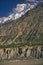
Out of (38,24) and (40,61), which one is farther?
(38,24)

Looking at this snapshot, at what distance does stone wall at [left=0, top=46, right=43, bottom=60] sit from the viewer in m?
127

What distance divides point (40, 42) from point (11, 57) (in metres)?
12.9

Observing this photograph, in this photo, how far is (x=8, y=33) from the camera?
165m

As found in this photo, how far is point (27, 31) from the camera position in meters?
161

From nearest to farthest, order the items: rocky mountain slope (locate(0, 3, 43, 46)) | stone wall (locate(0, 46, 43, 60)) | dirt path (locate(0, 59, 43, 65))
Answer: dirt path (locate(0, 59, 43, 65)) → stone wall (locate(0, 46, 43, 60)) → rocky mountain slope (locate(0, 3, 43, 46))

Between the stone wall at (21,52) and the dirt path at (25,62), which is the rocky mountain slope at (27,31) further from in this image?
the dirt path at (25,62)

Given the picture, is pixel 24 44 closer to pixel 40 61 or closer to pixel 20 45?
pixel 20 45

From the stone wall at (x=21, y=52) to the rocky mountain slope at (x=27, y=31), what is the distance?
6.85m

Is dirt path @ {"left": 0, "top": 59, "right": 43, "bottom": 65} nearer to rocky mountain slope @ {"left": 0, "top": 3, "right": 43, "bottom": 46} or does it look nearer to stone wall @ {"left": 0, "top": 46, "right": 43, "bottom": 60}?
stone wall @ {"left": 0, "top": 46, "right": 43, "bottom": 60}

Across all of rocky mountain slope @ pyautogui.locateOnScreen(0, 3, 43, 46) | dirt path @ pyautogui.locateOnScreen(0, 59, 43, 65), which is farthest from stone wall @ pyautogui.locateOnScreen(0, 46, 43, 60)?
dirt path @ pyautogui.locateOnScreen(0, 59, 43, 65)

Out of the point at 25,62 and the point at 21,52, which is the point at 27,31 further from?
the point at 25,62

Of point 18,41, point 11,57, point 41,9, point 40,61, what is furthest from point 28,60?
point 41,9

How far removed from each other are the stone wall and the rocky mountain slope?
6.85m

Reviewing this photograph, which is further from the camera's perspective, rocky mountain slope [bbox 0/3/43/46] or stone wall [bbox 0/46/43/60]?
rocky mountain slope [bbox 0/3/43/46]
